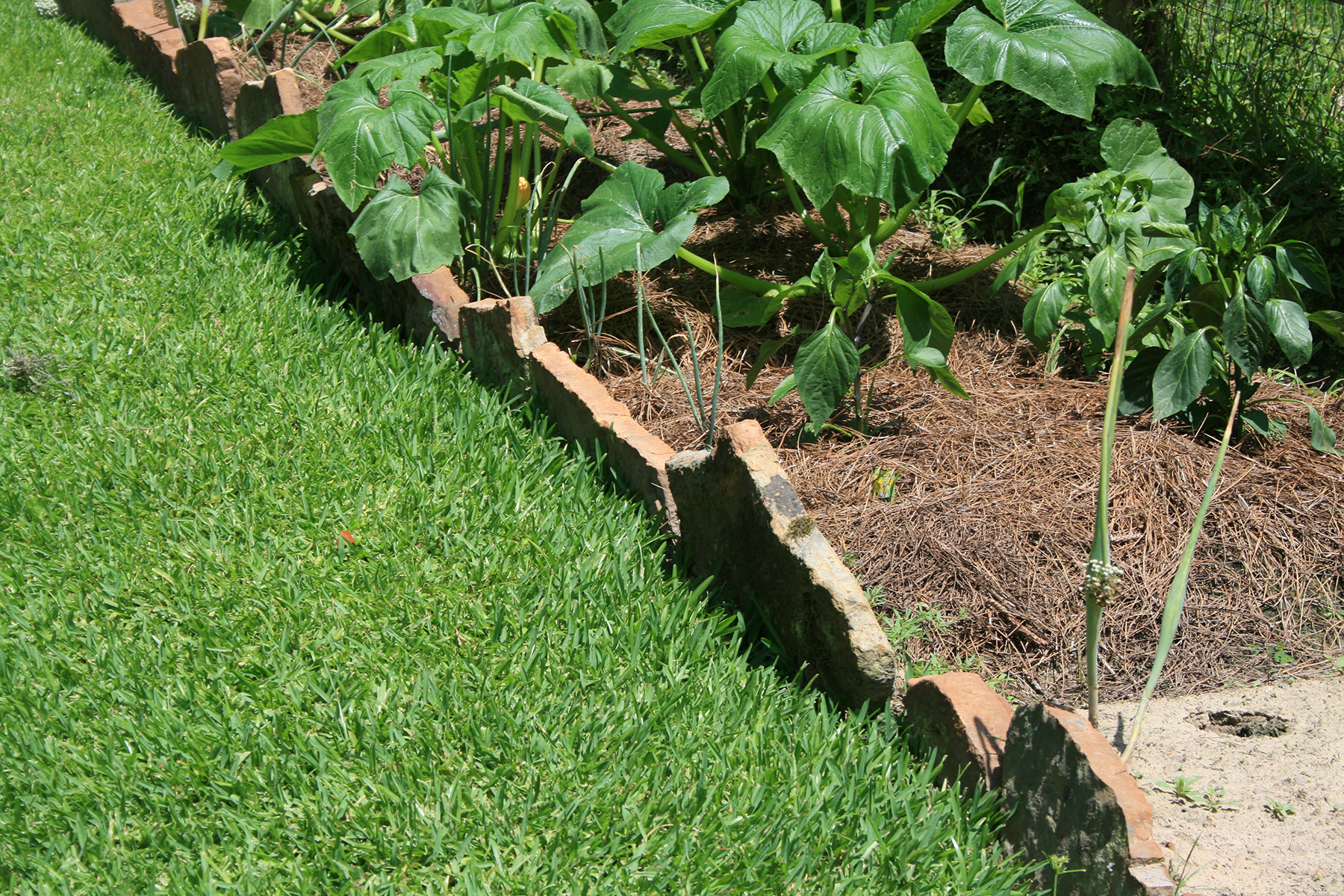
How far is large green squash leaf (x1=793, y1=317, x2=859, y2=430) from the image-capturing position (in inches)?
104

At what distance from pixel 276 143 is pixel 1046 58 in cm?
237

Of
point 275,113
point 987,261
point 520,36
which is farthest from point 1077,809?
point 275,113

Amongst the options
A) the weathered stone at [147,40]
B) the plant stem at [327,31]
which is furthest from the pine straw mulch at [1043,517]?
the weathered stone at [147,40]

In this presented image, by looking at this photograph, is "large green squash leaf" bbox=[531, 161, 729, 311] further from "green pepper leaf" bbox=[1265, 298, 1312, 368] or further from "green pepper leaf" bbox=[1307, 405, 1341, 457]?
"green pepper leaf" bbox=[1307, 405, 1341, 457]

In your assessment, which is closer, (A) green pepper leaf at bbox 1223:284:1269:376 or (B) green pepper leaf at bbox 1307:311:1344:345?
(A) green pepper leaf at bbox 1223:284:1269:376

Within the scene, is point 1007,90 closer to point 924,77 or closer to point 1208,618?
point 924,77

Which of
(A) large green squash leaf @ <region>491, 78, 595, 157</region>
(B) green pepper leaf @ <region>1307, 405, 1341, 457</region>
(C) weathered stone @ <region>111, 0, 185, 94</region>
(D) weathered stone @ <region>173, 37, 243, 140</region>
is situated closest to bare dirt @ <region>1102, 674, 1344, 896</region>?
(B) green pepper leaf @ <region>1307, 405, 1341, 457</region>

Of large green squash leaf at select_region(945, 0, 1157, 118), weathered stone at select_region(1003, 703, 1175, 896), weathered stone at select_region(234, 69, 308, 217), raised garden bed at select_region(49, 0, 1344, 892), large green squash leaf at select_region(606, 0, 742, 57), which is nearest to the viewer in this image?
weathered stone at select_region(1003, 703, 1175, 896)

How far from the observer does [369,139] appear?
292 cm

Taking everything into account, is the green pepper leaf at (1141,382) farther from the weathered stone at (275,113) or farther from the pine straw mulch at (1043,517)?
the weathered stone at (275,113)

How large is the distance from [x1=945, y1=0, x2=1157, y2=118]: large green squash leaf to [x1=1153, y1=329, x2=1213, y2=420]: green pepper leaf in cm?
64

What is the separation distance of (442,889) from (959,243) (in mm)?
2836

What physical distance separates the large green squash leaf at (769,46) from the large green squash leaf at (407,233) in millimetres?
808

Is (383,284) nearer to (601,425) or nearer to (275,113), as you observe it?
(275,113)
